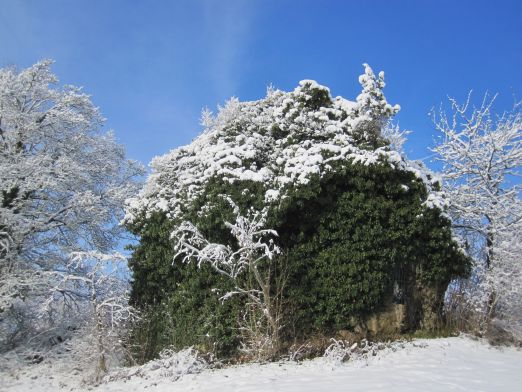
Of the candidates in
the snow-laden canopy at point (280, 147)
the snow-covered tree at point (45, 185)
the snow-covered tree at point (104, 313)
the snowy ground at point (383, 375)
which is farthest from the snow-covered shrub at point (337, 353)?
the snow-covered tree at point (45, 185)

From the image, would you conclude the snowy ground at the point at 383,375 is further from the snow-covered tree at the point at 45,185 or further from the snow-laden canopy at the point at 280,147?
the snow-covered tree at the point at 45,185

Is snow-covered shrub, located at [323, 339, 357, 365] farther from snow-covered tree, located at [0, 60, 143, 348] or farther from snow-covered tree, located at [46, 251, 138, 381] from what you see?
snow-covered tree, located at [0, 60, 143, 348]

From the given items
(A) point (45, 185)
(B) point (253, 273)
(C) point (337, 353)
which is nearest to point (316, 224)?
(B) point (253, 273)

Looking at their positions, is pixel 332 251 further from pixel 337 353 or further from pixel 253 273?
pixel 337 353

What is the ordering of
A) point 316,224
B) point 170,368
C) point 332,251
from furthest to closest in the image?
point 316,224 → point 332,251 → point 170,368

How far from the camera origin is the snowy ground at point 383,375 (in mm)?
5762

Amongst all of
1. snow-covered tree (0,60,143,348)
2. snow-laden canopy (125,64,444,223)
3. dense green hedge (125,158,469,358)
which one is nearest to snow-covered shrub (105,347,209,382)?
dense green hedge (125,158,469,358)

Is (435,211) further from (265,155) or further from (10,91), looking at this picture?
(10,91)

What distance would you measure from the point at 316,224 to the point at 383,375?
330 cm

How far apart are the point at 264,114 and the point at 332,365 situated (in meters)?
6.07

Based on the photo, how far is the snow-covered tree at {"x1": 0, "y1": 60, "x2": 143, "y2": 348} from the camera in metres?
11.7

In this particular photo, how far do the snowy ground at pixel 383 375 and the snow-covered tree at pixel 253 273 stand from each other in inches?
22.7

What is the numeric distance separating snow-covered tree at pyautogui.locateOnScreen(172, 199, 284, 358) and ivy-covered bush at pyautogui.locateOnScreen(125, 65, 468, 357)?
7.1 inches

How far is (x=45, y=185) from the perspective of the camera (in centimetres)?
1189
